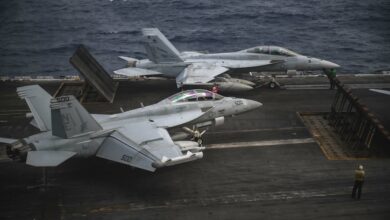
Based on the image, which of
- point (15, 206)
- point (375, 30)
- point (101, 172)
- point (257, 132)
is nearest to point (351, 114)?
point (257, 132)

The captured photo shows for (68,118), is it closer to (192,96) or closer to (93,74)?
(192,96)

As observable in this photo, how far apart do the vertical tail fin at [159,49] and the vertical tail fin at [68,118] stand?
1529 cm

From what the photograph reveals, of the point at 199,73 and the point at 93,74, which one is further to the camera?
the point at 199,73

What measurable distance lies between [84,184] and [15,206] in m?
3.46

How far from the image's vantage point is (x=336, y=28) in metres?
71.1

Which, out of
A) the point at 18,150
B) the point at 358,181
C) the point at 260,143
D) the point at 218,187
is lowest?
the point at 260,143

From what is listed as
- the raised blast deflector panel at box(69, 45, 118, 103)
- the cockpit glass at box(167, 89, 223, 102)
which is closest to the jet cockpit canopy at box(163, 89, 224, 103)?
the cockpit glass at box(167, 89, 223, 102)

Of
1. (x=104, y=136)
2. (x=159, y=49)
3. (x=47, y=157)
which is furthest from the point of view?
(x=159, y=49)

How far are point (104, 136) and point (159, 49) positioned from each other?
50.5ft

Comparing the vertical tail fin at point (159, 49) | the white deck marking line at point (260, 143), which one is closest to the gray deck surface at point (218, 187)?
the white deck marking line at point (260, 143)

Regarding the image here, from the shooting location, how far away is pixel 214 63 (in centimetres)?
3903

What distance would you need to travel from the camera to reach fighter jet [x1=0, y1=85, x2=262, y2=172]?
23.4m

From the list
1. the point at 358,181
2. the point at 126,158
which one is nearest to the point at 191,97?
the point at 126,158

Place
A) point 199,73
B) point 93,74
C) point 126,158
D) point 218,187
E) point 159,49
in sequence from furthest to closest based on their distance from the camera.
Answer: point 159,49, point 199,73, point 93,74, point 218,187, point 126,158
